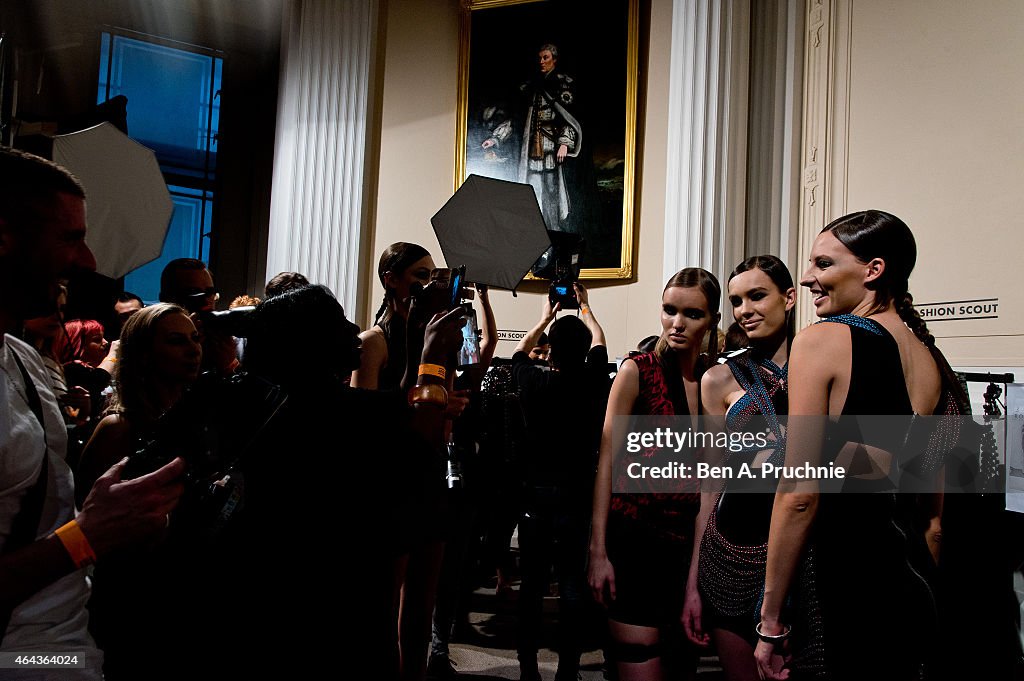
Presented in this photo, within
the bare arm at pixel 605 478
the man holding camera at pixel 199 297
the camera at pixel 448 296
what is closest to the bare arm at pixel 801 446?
the bare arm at pixel 605 478

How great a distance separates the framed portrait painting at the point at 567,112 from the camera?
→ 7.26 m

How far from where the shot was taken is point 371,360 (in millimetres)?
2676

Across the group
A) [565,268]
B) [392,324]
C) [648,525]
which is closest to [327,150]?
[565,268]

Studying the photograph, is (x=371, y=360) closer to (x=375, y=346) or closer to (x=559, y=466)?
(x=375, y=346)

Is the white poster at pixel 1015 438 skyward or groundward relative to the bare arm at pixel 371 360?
groundward

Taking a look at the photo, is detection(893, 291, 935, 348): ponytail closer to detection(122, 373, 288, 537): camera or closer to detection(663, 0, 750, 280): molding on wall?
detection(122, 373, 288, 537): camera

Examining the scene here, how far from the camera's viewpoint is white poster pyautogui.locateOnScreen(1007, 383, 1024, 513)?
2.83m

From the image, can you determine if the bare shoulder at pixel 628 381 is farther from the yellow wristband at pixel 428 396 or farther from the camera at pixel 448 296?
the yellow wristband at pixel 428 396

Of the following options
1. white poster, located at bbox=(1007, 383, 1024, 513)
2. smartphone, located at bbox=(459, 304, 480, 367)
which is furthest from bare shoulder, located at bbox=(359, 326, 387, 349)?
white poster, located at bbox=(1007, 383, 1024, 513)

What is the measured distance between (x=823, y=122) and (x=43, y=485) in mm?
5914

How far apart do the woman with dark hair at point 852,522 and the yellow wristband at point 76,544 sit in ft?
4.29

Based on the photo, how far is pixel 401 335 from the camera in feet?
9.04

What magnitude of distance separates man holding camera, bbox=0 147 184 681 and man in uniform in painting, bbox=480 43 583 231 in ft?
20.5

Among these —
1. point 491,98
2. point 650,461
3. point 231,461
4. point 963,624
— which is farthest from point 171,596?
point 491,98
